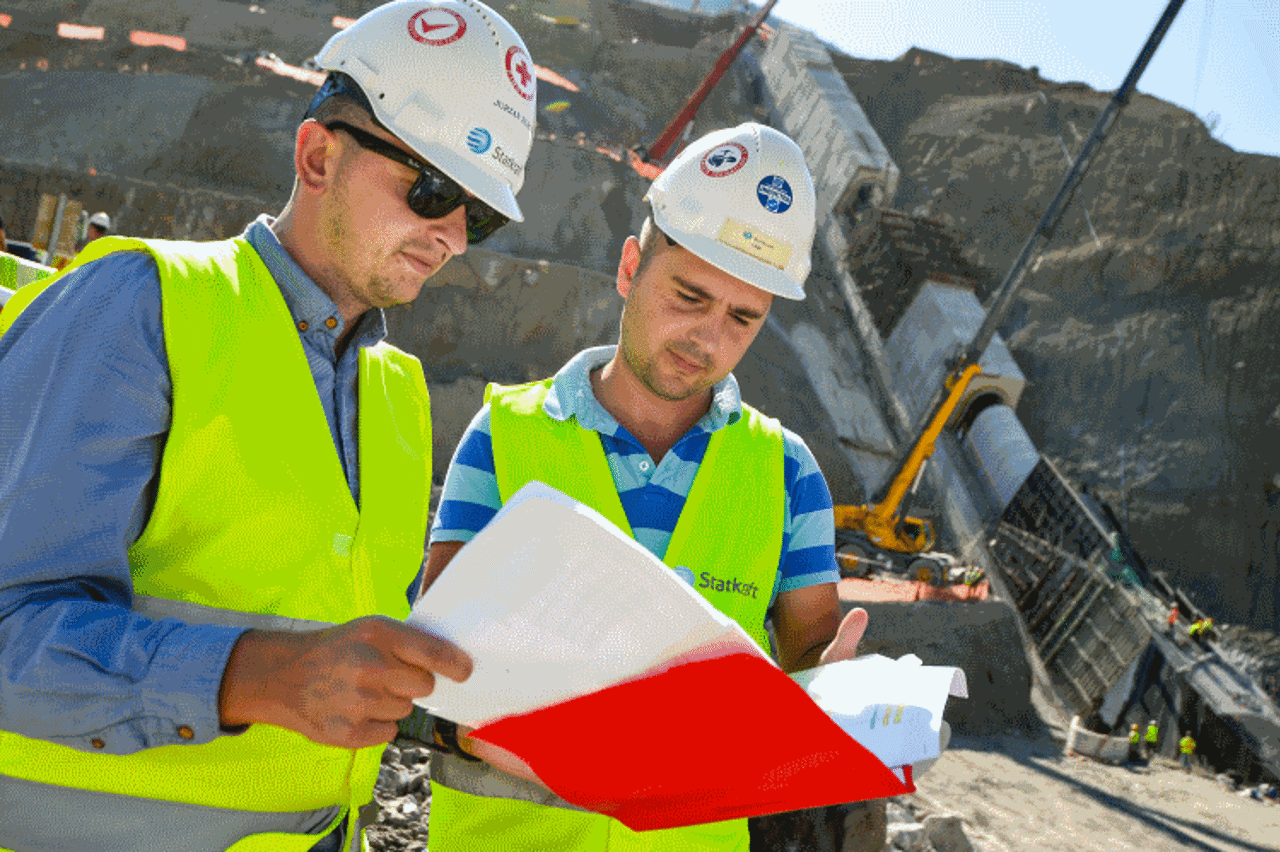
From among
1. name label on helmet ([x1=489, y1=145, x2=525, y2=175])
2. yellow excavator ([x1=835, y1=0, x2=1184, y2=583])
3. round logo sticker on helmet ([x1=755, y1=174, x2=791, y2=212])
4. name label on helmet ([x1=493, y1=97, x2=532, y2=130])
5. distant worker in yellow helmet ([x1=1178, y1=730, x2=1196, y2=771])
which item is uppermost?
round logo sticker on helmet ([x1=755, y1=174, x2=791, y2=212])

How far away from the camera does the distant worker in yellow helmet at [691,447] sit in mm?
1871

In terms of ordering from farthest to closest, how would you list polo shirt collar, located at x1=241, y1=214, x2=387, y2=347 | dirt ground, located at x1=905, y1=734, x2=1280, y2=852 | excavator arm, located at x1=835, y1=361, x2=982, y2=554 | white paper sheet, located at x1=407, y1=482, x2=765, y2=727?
1. excavator arm, located at x1=835, y1=361, x2=982, y2=554
2. dirt ground, located at x1=905, y1=734, x2=1280, y2=852
3. polo shirt collar, located at x1=241, y1=214, x2=387, y2=347
4. white paper sheet, located at x1=407, y1=482, x2=765, y2=727

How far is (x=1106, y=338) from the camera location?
26703 millimetres

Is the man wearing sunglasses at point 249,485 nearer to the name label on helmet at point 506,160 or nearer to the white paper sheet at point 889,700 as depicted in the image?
the name label on helmet at point 506,160

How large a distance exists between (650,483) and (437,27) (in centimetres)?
98

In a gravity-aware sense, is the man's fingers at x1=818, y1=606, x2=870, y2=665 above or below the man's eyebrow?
below

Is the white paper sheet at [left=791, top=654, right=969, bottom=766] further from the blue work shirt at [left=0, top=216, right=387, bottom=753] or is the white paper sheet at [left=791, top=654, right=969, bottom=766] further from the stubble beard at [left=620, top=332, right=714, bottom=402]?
the blue work shirt at [left=0, top=216, right=387, bottom=753]

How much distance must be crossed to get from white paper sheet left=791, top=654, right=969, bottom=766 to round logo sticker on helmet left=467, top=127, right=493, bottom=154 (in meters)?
1.13

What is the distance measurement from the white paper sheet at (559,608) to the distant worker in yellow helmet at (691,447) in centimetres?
78

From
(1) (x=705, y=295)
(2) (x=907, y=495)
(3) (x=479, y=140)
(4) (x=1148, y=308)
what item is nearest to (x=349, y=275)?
(3) (x=479, y=140)

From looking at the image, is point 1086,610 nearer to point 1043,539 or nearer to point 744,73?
point 1043,539

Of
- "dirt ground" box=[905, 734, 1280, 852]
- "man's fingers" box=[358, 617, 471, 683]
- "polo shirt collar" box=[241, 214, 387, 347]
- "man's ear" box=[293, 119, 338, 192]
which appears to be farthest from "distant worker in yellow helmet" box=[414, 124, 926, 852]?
"dirt ground" box=[905, 734, 1280, 852]

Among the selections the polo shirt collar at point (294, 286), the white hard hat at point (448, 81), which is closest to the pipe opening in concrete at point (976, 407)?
the white hard hat at point (448, 81)

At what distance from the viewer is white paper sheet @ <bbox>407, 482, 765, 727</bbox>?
0.97 metres
